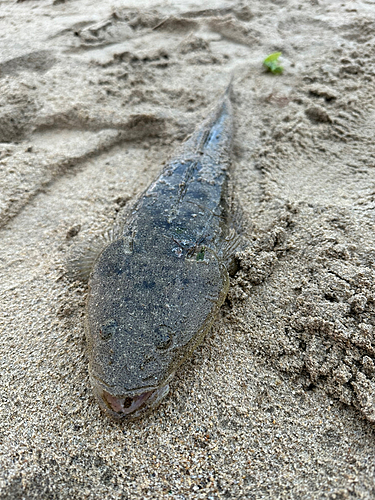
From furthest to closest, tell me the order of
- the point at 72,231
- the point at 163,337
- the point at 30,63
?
the point at 30,63 → the point at 72,231 → the point at 163,337

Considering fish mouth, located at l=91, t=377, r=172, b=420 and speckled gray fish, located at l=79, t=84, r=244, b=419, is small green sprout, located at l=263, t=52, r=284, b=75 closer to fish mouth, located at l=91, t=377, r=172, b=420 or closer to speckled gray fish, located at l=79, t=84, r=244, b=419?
speckled gray fish, located at l=79, t=84, r=244, b=419

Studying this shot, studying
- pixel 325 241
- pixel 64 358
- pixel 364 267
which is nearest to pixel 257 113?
pixel 325 241

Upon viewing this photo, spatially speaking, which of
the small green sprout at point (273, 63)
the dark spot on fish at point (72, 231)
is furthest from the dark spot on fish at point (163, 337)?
the small green sprout at point (273, 63)

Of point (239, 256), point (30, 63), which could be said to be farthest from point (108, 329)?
point (30, 63)

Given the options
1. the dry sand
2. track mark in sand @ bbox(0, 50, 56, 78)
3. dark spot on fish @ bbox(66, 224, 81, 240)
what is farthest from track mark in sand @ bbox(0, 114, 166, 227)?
track mark in sand @ bbox(0, 50, 56, 78)

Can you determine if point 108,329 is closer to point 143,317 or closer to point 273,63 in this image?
point 143,317

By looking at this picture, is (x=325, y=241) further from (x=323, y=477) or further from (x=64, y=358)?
(x=64, y=358)
